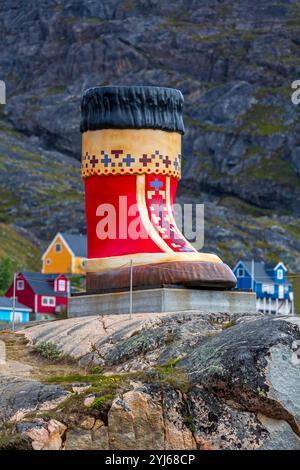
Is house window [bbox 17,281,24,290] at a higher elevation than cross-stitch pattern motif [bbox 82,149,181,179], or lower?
lower

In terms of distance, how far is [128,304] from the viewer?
3662 cm

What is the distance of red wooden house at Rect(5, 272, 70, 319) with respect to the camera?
10562 cm

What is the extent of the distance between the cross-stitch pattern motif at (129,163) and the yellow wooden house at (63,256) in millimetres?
90628

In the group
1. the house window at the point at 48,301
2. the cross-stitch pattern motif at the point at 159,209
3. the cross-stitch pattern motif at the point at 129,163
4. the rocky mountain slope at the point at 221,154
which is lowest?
the house window at the point at 48,301

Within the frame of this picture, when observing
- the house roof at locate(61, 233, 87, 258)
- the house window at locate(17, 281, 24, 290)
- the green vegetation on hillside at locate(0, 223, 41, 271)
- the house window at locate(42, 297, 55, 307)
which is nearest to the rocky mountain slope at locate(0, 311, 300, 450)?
the house window at locate(17, 281, 24, 290)

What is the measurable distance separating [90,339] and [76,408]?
21.0ft

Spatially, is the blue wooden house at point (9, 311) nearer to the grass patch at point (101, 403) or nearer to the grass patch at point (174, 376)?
the grass patch at point (174, 376)

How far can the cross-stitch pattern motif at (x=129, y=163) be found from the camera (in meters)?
38.9

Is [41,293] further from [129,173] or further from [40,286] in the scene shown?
[129,173]

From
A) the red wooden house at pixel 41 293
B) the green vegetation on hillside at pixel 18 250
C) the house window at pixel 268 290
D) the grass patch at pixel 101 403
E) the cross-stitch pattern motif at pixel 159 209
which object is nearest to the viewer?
the grass patch at pixel 101 403

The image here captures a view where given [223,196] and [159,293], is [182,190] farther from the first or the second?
[159,293]

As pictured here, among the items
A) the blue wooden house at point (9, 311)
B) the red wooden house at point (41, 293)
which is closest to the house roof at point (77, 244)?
the red wooden house at point (41, 293)

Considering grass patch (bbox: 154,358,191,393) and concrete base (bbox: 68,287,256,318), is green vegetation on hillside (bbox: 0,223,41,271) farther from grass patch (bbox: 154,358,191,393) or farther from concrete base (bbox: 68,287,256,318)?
grass patch (bbox: 154,358,191,393)

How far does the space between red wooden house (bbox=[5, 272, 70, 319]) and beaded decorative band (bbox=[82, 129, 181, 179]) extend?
6503 centimetres
